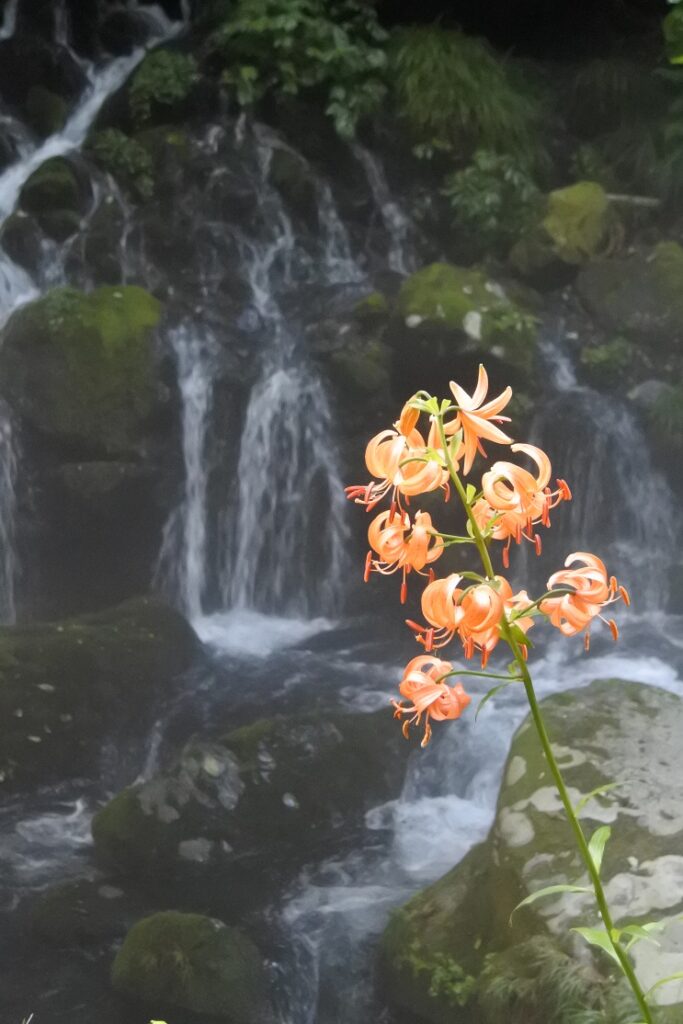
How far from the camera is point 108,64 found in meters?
10.0

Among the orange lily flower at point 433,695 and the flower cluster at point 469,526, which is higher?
the flower cluster at point 469,526

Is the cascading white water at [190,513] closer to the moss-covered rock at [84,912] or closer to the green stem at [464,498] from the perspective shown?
the moss-covered rock at [84,912]

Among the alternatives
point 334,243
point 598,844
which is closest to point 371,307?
point 334,243

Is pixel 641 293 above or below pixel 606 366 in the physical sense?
above

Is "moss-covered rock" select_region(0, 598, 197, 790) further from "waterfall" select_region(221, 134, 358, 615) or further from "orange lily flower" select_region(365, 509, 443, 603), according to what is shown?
"orange lily flower" select_region(365, 509, 443, 603)

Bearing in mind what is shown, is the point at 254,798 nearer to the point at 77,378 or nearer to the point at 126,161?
the point at 77,378

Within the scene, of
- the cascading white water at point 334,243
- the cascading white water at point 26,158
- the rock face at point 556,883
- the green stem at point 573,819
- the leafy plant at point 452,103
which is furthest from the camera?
the leafy plant at point 452,103

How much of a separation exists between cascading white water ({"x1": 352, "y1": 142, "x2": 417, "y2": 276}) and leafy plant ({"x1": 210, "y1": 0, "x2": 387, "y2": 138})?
0.35 metres

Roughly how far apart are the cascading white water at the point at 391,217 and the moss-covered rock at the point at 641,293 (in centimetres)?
150

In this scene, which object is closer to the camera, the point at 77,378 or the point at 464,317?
the point at 77,378

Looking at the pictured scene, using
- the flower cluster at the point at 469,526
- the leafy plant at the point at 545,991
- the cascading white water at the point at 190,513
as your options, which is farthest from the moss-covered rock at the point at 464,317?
the flower cluster at the point at 469,526

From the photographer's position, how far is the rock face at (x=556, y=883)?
341cm

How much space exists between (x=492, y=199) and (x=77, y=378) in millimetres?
3778

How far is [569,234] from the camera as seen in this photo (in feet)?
28.5
